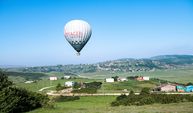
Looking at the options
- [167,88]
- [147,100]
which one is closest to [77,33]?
[147,100]

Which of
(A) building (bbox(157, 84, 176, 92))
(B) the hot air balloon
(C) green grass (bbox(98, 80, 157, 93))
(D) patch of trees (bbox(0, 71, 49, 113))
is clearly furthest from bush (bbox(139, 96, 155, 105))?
(A) building (bbox(157, 84, 176, 92))

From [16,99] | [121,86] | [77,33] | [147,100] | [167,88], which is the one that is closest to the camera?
[16,99]

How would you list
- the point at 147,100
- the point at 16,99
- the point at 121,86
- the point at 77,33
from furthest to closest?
1. the point at 121,86
2. the point at 147,100
3. the point at 77,33
4. the point at 16,99

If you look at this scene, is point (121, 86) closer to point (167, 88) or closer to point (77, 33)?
point (167, 88)

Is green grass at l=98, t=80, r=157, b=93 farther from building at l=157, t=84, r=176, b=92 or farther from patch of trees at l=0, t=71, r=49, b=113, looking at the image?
patch of trees at l=0, t=71, r=49, b=113

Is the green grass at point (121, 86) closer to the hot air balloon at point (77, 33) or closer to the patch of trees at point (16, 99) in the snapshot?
the hot air balloon at point (77, 33)
